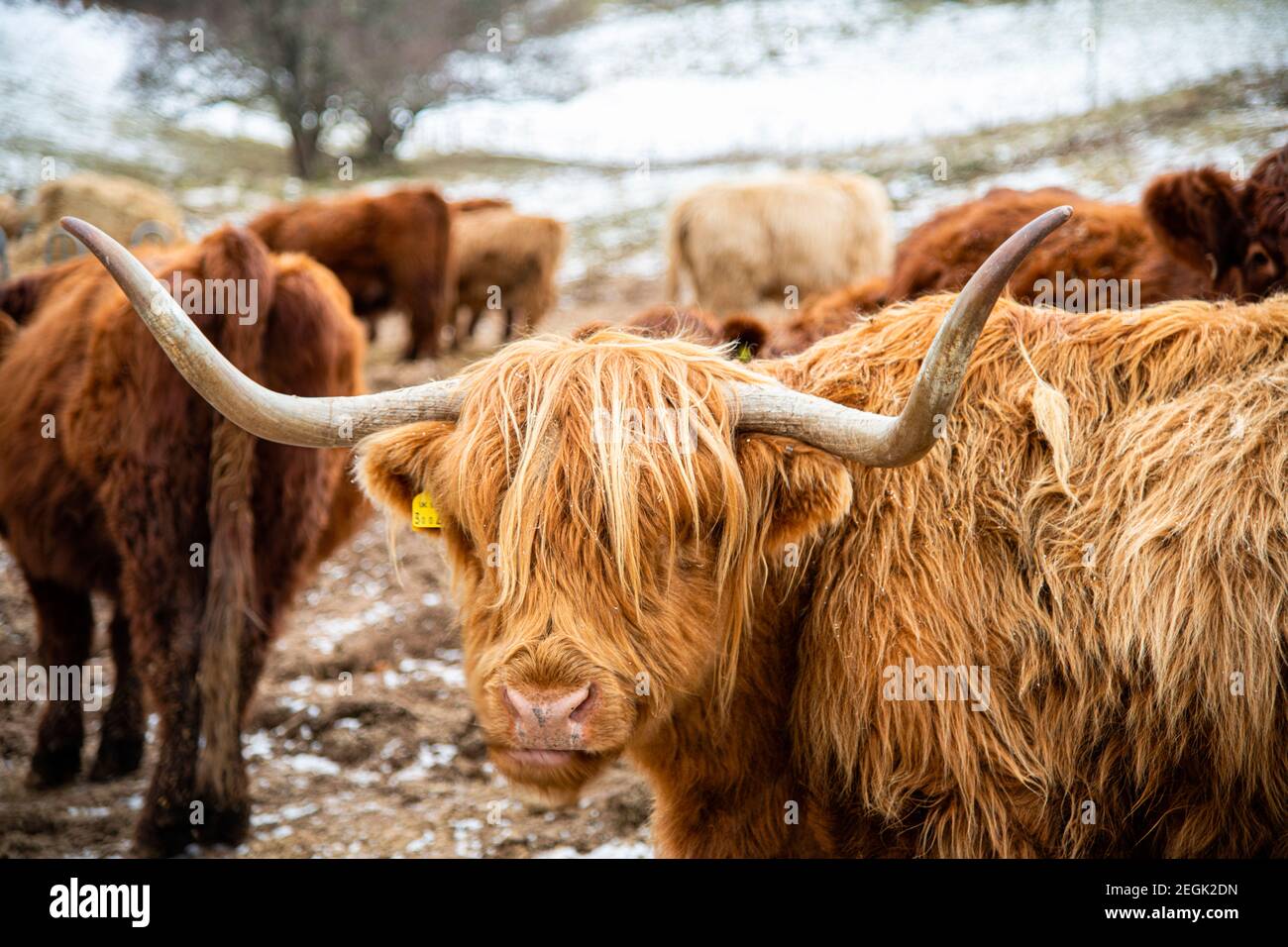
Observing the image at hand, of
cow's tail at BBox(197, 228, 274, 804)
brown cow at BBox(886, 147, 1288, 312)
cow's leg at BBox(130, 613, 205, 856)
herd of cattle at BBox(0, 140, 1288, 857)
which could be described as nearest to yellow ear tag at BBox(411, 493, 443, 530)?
herd of cattle at BBox(0, 140, 1288, 857)

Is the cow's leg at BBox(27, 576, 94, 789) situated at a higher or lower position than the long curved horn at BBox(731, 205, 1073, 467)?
lower

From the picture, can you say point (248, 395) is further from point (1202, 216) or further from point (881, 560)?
point (1202, 216)

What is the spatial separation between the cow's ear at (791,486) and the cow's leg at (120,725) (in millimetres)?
3568

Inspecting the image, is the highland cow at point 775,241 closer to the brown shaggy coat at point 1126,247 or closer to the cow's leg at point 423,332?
the cow's leg at point 423,332

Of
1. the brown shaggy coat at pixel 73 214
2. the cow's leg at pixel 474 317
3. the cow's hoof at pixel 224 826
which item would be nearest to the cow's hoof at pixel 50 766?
the cow's hoof at pixel 224 826

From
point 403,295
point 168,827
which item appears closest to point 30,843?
point 168,827

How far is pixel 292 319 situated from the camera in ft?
13.3

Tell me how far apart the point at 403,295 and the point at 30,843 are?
789 centimetres

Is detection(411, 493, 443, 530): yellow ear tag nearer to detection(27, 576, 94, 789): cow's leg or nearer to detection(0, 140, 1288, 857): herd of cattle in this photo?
detection(0, 140, 1288, 857): herd of cattle

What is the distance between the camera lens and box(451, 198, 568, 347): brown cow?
12.5m

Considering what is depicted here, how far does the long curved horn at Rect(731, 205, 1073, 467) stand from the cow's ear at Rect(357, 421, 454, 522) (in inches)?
28.9

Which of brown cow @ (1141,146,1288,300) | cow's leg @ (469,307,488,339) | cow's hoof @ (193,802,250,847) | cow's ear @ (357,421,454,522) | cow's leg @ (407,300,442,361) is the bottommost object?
cow's hoof @ (193,802,250,847)

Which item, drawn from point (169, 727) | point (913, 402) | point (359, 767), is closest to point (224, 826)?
point (169, 727)
